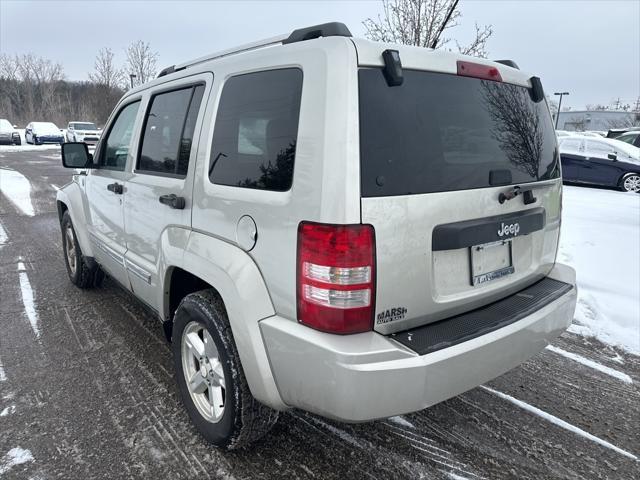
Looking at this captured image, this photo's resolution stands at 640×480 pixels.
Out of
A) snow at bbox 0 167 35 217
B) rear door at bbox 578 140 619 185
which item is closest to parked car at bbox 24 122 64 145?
snow at bbox 0 167 35 217

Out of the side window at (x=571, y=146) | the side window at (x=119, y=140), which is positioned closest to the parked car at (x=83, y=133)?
the side window at (x=571, y=146)

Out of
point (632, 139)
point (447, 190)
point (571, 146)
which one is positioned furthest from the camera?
point (632, 139)

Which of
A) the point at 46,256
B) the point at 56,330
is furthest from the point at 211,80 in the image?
the point at 46,256

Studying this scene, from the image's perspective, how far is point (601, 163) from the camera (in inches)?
505

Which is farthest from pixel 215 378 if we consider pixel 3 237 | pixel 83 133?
pixel 83 133

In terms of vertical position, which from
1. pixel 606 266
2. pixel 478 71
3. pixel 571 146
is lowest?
pixel 606 266

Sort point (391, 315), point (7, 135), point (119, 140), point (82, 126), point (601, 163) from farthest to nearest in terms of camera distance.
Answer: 1. point (82, 126)
2. point (7, 135)
3. point (601, 163)
4. point (119, 140)
5. point (391, 315)

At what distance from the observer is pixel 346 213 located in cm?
174

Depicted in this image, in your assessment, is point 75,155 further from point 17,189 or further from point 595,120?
point 595,120

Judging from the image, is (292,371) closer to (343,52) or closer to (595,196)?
(343,52)

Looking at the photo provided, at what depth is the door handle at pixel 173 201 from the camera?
253 cm

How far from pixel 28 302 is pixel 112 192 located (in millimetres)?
1785

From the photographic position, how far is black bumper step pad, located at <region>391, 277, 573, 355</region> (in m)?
1.93

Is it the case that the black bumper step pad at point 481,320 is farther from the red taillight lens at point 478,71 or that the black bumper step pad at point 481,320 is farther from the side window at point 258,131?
the red taillight lens at point 478,71
